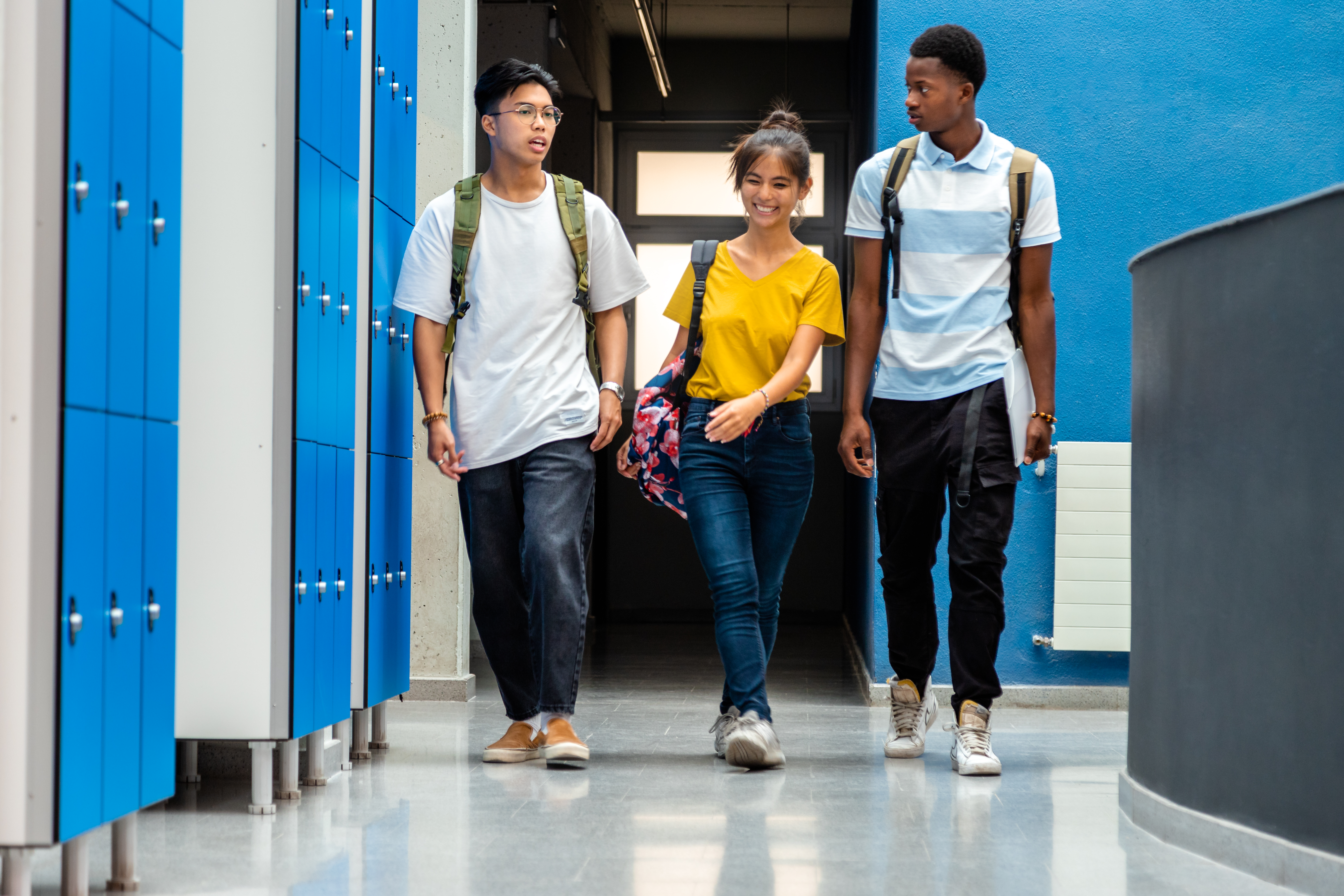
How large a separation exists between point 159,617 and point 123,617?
0.14 meters

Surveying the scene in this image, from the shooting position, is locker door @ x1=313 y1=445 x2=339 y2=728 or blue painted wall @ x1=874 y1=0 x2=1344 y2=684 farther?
blue painted wall @ x1=874 y1=0 x2=1344 y2=684

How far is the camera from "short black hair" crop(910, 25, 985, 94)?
11.1 feet

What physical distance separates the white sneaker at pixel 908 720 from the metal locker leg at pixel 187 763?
1.69 m

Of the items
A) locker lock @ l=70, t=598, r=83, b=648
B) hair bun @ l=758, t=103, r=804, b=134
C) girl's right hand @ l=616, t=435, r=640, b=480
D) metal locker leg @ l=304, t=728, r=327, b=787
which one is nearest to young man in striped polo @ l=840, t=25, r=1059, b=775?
hair bun @ l=758, t=103, r=804, b=134

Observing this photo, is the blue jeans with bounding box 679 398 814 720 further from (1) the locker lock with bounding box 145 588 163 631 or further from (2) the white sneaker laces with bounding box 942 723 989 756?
(1) the locker lock with bounding box 145 588 163 631

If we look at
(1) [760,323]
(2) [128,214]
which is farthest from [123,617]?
(1) [760,323]

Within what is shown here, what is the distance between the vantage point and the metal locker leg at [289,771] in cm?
298

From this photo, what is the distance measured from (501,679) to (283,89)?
153 centimetres

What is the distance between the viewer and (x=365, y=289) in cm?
346

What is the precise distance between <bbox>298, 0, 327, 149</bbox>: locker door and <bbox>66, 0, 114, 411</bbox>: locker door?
2.62 feet

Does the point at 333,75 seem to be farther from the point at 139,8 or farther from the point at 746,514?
the point at 746,514

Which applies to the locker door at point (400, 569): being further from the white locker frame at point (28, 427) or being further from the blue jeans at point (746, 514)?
the white locker frame at point (28, 427)

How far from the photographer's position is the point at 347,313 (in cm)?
328

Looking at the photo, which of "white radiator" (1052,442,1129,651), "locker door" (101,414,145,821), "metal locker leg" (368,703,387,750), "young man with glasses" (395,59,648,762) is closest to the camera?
"locker door" (101,414,145,821)
